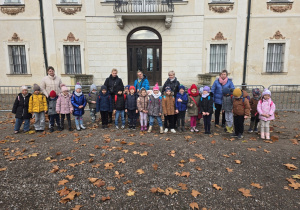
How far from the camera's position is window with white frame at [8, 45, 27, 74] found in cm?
1398

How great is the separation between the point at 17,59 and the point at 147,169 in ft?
46.1

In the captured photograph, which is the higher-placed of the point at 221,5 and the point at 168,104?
the point at 221,5

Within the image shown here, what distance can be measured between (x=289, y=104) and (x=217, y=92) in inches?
218

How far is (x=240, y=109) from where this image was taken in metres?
5.83

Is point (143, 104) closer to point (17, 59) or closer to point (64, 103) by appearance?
point (64, 103)

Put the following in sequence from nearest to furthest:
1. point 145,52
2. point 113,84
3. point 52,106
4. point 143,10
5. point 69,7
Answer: point 52,106 → point 113,84 → point 143,10 → point 69,7 → point 145,52

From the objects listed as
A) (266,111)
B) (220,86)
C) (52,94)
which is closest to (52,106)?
(52,94)

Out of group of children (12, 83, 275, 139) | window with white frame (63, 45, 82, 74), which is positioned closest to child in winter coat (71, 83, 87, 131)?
group of children (12, 83, 275, 139)

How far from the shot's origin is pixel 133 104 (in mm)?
6812

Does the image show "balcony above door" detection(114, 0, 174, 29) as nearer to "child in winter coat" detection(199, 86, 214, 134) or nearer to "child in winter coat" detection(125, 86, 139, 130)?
"child in winter coat" detection(125, 86, 139, 130)

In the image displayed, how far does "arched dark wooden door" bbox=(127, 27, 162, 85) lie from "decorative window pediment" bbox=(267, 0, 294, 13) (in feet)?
24.3

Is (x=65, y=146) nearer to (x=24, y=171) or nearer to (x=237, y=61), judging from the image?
(x=24, y=171)

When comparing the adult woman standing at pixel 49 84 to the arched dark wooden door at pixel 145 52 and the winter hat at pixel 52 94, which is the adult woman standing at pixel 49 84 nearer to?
the winter hat at pixel 52 94

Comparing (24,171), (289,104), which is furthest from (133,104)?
(289,104)
